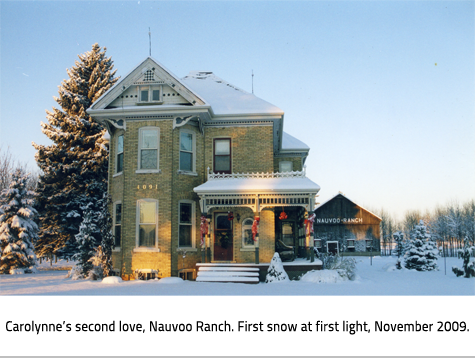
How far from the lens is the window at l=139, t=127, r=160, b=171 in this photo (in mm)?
18609

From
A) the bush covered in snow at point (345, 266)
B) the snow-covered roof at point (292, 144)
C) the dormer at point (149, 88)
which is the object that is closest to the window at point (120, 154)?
the dormer at point (149, 88)

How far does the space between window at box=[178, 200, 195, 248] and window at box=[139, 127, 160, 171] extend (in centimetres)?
233

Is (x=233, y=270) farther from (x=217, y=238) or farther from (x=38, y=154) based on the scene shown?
(x=38, y=154)

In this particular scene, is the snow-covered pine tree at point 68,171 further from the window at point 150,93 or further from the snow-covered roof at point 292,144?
the snow-covered roof at point 292,144

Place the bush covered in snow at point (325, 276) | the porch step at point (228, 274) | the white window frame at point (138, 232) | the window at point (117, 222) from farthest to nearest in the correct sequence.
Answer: the window at point (117, 222), the white window frame at point (138, 232), the porch step at point (228, 274), the bush covered in snow at point (325, 276)

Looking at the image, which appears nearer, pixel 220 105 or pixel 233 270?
pixel 233 270

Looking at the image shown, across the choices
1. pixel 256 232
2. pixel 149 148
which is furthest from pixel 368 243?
pixel 149 148

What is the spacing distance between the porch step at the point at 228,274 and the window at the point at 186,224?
177 centimetres

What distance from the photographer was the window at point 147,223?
715 inches

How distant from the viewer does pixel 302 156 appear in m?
25.9

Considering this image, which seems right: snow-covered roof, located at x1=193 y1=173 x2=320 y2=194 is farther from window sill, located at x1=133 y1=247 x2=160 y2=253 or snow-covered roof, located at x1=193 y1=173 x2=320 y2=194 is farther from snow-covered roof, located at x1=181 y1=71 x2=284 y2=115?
snow-covered roof, located at x1=181 y1=71 x2=284 y2=115
